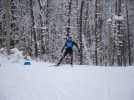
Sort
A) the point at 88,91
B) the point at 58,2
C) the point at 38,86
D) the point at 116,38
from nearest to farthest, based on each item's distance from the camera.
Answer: the point at 88,91 → the point at 38,86 → the point at 58,2 → the point at 116,38

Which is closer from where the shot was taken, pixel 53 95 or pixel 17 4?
pixel 53 95

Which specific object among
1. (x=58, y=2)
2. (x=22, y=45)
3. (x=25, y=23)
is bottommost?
(x=22, y=45)

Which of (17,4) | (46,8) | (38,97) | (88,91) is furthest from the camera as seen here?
(46,8)

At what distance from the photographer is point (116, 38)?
20312mm

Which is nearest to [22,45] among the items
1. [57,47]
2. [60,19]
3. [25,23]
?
[25,23]

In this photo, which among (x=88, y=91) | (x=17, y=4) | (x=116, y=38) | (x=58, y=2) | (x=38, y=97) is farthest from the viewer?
(x=116, y=38)

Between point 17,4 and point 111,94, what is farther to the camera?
point 17,4

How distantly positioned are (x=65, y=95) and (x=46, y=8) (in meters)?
16.9

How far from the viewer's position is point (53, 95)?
10.2ft

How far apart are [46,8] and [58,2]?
102 inches

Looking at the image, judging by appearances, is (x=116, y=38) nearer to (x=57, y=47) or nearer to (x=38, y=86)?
(x=57, y=47)

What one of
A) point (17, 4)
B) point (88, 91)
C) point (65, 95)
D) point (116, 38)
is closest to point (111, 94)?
point (88, 91)

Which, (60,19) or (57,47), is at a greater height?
(60,19)

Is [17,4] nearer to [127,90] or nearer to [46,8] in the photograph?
[46,8]
